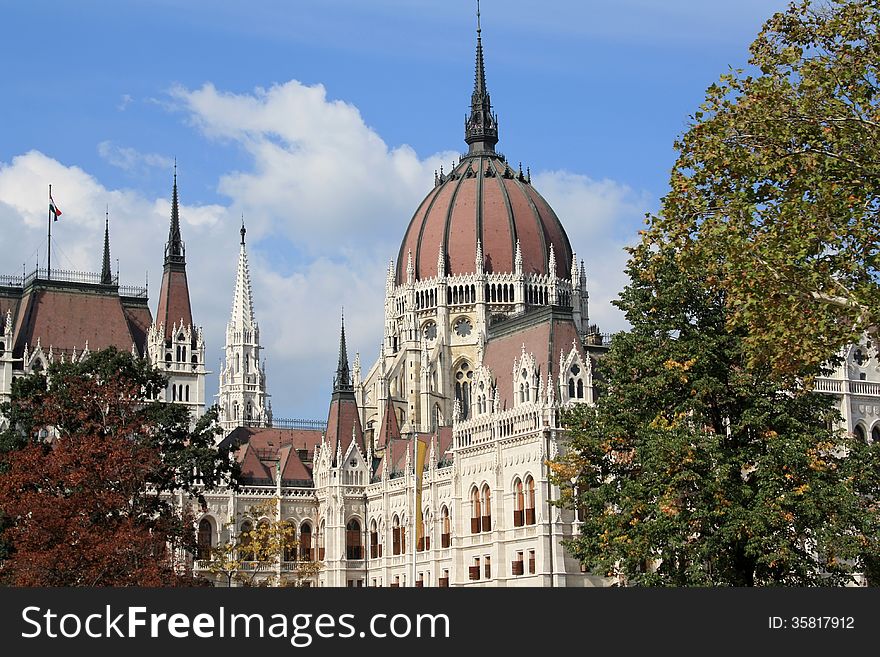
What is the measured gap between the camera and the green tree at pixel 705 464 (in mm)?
47531

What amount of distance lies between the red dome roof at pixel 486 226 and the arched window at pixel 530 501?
37126 mm

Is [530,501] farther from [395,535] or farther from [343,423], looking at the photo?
[343,423]

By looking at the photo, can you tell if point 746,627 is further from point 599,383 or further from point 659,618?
point 599,383

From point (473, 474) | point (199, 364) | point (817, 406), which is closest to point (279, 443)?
point (199, 364)

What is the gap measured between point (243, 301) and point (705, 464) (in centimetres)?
8632

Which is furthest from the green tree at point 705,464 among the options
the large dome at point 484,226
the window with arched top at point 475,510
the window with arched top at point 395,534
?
the large dome at point 484,226

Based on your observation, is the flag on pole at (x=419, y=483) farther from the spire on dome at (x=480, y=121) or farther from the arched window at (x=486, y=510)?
the spire on dome at (x=480, y=121)

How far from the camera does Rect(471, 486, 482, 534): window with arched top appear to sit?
278 feet

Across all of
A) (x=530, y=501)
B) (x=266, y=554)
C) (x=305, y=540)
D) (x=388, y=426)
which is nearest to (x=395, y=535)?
(x=305, y=540)

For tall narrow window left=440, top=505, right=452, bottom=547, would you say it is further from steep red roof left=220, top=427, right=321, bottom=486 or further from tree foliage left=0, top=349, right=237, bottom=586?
tree foliage left=0, top=349, right=237, bottom=586

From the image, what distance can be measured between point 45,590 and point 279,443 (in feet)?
262

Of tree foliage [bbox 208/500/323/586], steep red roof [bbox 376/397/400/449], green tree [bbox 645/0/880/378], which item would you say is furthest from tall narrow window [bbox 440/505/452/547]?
green tree [bbox 645/0/880/378]

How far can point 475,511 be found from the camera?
84938 mm

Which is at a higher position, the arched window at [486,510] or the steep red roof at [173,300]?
the steep red roof at [173,300]
